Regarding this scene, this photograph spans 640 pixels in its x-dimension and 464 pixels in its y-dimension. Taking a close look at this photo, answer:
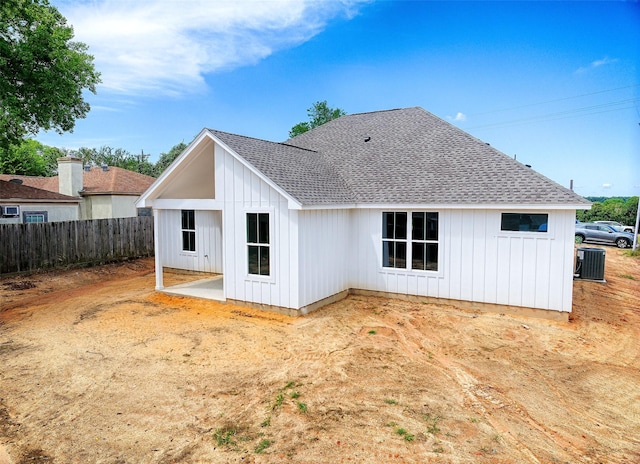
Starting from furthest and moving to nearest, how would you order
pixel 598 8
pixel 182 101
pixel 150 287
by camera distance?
pixel 182 101, pixel 598 8, pixel 150 287

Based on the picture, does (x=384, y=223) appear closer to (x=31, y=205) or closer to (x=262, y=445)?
(x=262, y=445)

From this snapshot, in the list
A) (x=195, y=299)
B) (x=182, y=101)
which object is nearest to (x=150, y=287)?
(x=195, y=299)

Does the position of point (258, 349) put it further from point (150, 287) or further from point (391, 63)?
point (391, 63)

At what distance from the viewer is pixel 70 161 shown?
74.1ft

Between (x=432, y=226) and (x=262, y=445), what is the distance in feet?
25.1

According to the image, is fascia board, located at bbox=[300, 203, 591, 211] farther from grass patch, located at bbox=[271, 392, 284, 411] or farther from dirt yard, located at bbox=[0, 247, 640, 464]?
grass patch, located at bbox=[271, 392, 284, 411]

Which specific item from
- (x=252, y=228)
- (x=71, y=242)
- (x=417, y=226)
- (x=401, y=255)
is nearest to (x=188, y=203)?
(x=252, y=228)

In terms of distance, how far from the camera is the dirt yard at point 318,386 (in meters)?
4.34

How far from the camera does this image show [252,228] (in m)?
9.92

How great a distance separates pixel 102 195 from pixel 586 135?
3584cm

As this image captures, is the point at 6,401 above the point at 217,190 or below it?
below

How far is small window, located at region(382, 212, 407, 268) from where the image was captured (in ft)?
35.6

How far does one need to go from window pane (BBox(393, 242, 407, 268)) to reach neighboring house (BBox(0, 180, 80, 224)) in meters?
18.0

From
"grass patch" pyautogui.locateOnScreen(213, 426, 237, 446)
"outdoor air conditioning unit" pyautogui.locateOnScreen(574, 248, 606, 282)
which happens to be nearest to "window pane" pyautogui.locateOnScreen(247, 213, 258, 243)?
"grass patch" pyautogui.locateOnScreen(213, 426, 237, 446)
